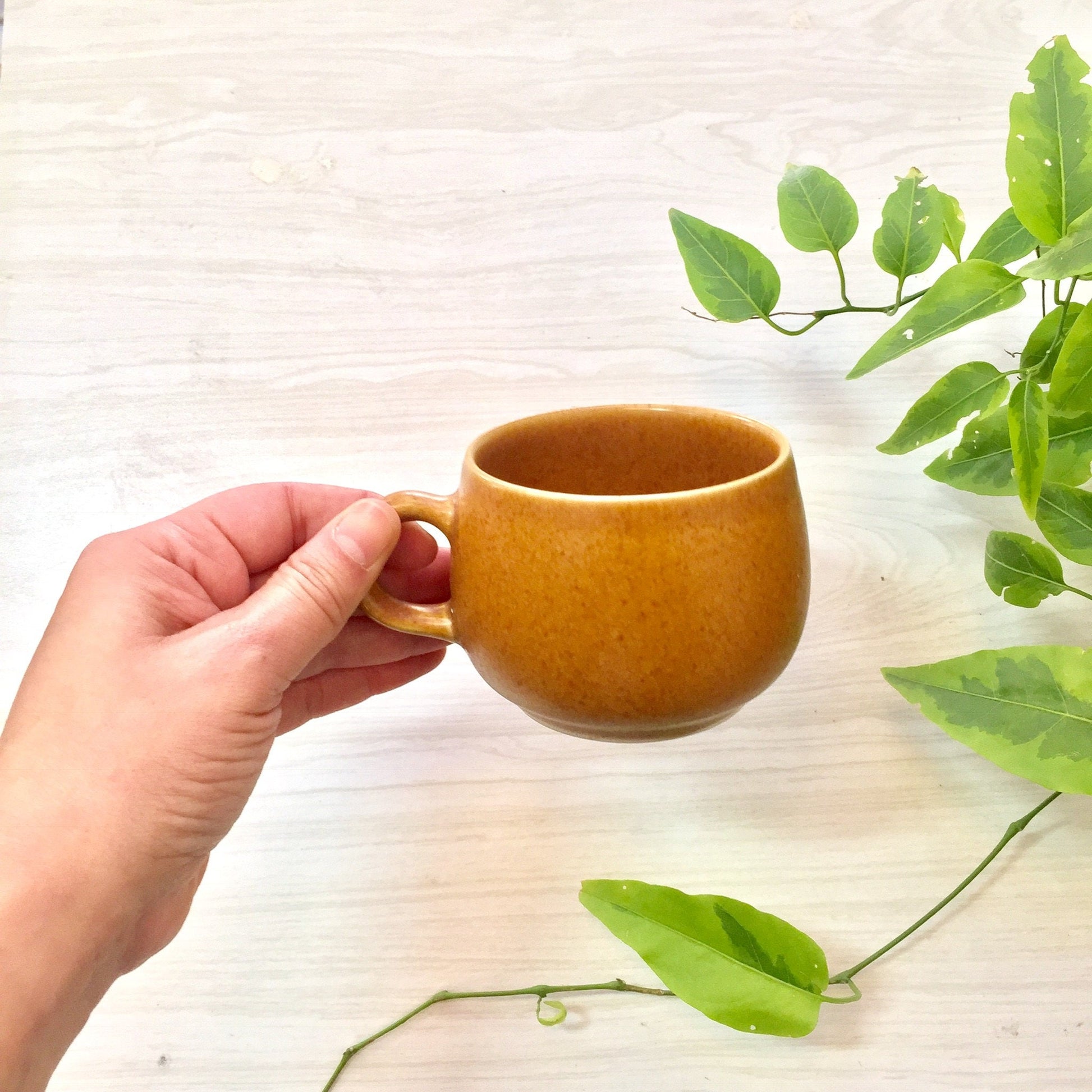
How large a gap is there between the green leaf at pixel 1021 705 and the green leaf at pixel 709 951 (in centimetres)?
14

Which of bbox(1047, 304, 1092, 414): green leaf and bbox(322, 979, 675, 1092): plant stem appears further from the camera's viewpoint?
bbox(322, 979, 675, 1092): plant stem

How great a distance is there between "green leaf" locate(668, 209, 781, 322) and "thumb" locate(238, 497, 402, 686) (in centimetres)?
21

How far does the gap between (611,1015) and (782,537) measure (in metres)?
0.31

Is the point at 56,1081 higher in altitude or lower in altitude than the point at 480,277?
lower

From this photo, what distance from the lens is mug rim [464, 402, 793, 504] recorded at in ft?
1.21

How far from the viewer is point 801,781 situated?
21.7 inches

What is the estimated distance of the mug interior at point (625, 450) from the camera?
1.58 ft

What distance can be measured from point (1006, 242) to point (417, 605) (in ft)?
1.12

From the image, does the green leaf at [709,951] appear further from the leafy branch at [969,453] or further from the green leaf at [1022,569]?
the green leaf at [1022,569]

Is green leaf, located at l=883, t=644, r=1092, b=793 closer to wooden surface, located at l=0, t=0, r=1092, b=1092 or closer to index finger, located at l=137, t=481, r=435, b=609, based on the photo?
wooden surface, located at l=0, t=0, r=1092, b=1092

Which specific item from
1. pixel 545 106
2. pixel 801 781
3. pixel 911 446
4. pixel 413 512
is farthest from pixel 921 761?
pixel 545 106

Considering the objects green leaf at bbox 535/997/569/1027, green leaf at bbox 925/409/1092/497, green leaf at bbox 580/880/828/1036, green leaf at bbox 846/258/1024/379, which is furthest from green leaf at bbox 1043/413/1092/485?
green leaf at bbox 535/997/569/1027

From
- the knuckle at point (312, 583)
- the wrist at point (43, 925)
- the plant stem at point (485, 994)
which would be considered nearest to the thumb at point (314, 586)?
the knuckle at point (312, 583)

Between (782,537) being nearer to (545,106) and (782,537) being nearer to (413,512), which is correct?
(413,512)
